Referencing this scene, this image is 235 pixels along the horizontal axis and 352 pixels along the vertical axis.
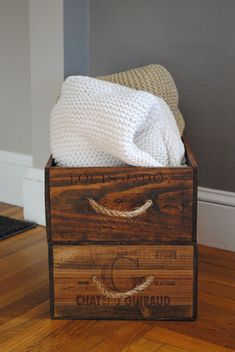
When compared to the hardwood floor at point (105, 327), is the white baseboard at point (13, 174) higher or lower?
higher

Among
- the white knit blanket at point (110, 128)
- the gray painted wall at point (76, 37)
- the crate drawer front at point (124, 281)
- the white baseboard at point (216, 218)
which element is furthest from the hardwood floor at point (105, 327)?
the gray painted wall at point (76, 37)

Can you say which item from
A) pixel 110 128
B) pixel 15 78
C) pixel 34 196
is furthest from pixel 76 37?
pixel 110 128

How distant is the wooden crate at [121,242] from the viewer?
114 centimetres

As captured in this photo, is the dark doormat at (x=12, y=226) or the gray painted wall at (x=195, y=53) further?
the dark doormat at (x=12, y=226)

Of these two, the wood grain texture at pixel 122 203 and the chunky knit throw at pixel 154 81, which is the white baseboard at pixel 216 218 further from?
the wood grain texture at pixel 122 203

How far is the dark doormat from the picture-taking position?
168 centimetres

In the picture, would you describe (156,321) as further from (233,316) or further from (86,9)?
(86,9)

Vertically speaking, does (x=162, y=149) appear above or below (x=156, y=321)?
above

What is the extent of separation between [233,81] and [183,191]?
48 centimetres

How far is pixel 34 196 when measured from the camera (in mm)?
1766

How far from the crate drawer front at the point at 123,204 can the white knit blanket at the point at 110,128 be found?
0.16 ft

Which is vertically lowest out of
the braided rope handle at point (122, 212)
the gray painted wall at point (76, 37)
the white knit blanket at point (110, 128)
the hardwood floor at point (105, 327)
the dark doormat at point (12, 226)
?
the dark doormat at point (12, 226)

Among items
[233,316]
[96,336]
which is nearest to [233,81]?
[233,316]

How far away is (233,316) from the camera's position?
1.22 m
